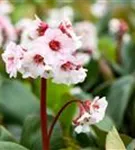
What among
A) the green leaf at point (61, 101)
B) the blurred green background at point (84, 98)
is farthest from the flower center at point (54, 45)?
the green leaf at point (61, 101)

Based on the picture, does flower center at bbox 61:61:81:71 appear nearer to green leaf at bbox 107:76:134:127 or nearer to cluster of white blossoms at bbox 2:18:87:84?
cluster of white blossoms at bbox 2:18:87:84

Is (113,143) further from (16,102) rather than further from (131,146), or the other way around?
(16,102)

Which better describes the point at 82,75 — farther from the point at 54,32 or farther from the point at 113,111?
the point at 113,111

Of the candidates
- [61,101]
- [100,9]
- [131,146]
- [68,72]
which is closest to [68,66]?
[68,72]

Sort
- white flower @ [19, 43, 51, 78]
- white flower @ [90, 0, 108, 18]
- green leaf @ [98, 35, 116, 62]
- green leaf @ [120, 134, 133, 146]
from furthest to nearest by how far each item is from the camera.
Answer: white flower @ [90, 0, 108, 18]
green leaf @ [98, 35, 116, 62]
green leaf @ [120, 134, 133, 146]
white flower @ [19, 43, 51, 78]

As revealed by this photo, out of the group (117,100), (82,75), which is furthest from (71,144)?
(117,100)

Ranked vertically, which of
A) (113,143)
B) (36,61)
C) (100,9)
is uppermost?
(36,61)

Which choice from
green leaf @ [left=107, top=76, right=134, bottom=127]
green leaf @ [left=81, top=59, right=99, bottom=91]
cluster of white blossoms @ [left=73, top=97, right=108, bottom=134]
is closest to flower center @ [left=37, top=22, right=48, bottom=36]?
cluster of white blossoms @ [left=73, top=97, right=108, bottom=134]
